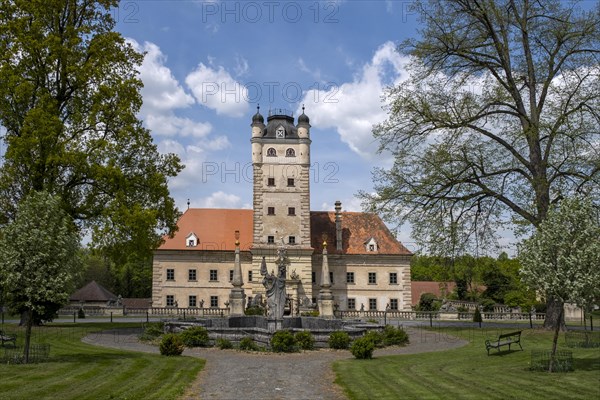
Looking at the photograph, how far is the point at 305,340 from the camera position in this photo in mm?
22219

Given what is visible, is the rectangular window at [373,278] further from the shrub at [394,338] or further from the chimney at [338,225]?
the shrub at [394,338]

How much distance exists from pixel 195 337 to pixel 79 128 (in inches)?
490

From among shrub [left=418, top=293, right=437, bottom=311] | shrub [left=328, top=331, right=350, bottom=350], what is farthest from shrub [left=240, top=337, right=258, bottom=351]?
shrub [left=418, top=293, right=437, bottom=311]

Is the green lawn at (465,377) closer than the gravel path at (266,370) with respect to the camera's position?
Yes

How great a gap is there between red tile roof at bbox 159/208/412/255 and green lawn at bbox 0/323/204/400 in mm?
32883

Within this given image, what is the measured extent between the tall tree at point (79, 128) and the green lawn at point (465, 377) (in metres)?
13.3

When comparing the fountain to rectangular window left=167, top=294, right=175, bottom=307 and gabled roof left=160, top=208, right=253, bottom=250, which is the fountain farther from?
rectangular window left=167, top=294, right=175, bottom=307

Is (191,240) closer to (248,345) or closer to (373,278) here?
(373,278)

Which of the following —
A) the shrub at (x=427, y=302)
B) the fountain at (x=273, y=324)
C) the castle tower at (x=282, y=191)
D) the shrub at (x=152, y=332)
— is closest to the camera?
the fountain at (x=273, y=324)

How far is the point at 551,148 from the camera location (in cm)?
2581

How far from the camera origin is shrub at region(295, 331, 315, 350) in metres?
22.1

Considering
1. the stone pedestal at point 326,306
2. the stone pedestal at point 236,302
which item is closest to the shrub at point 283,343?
the stone pedestal at point 326,306

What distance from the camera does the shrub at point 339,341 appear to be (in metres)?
22.5

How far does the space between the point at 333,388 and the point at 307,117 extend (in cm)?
4277
